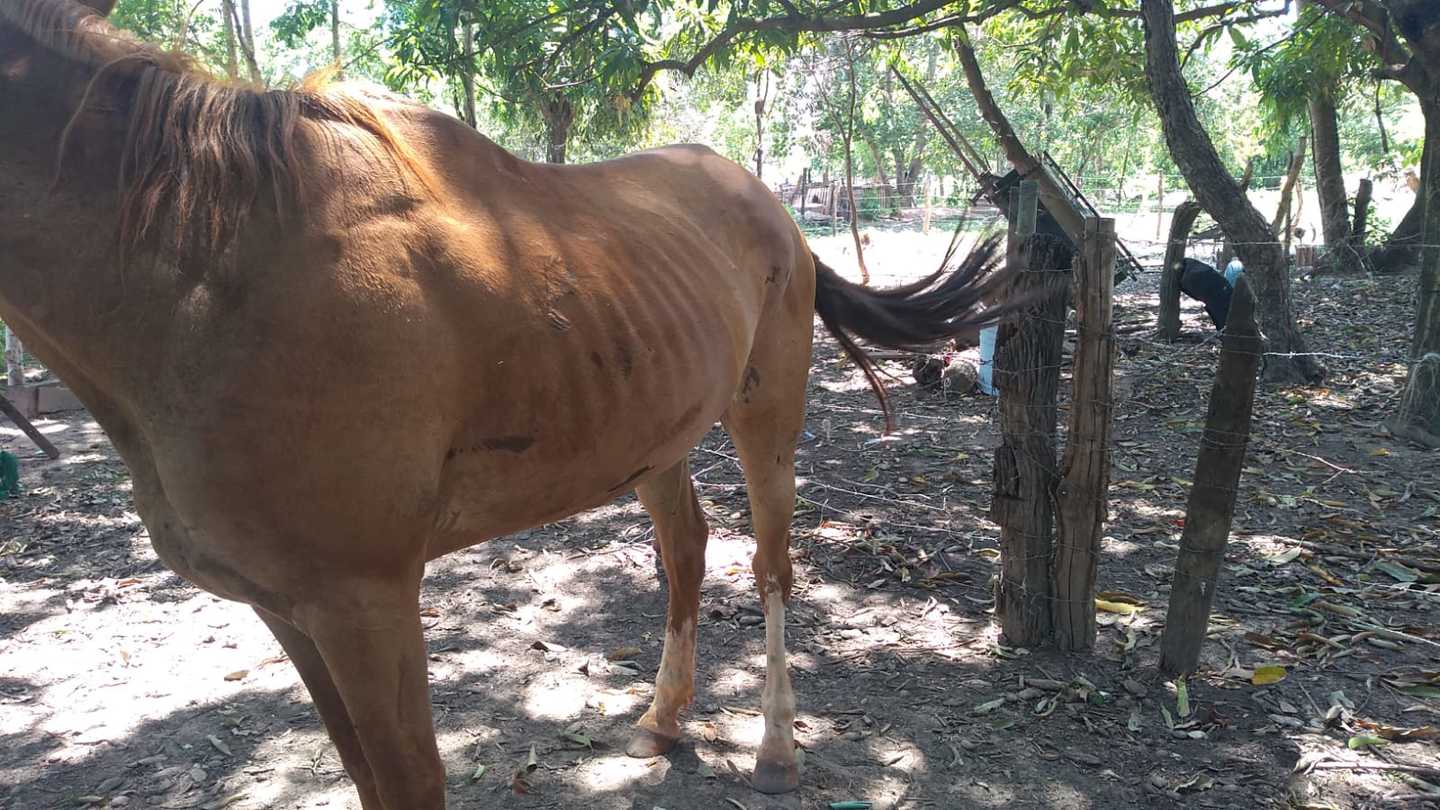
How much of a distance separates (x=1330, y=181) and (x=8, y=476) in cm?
1441

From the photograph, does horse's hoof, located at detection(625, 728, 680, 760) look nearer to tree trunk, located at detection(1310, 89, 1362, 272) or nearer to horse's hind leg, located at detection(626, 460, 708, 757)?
horse's hind leg, located at detection(626, 460, 708, 757)

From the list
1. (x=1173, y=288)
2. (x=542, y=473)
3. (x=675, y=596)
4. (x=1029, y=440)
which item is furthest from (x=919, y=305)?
(x=1173, y=288)

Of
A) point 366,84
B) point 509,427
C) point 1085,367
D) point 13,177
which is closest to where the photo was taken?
point 13,177

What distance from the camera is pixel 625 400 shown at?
7.02 feet

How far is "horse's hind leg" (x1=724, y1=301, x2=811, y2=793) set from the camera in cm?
297

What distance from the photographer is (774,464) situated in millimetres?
3061

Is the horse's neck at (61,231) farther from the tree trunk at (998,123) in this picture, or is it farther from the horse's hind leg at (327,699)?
the tree trunk at (998,123)

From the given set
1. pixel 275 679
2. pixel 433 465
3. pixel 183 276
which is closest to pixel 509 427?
pixel 433 465

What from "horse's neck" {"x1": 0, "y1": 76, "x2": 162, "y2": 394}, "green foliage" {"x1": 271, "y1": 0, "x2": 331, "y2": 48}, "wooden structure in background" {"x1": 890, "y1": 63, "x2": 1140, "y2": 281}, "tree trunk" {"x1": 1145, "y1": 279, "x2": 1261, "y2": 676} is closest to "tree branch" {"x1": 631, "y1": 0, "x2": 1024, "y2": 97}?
"wooden structure in background" {"x1": 890, "y1": 63, "x2": 1140, "y2": 281}

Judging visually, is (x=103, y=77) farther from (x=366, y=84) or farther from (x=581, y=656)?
(x=581, y=656)

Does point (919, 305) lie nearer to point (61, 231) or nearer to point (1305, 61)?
point (61, 231)

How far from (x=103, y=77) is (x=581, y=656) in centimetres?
263

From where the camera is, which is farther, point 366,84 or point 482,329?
point 366,84

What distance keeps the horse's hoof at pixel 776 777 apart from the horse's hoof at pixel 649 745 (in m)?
0.32
